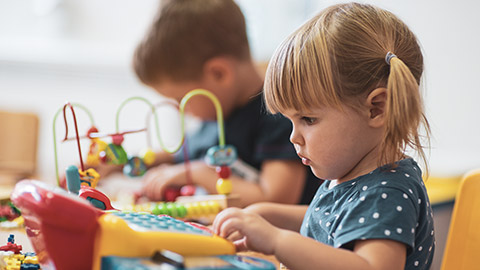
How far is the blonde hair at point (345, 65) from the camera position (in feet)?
1.92

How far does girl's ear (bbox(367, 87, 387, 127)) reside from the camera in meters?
0.59

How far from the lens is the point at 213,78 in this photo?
1254 mm

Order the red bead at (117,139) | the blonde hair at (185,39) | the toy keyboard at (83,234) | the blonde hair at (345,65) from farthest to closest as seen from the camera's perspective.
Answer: the blonde hair at (185,39), the red bead at (117,139), the blonde hair at (345,65), the toy keyboard at (83,234)

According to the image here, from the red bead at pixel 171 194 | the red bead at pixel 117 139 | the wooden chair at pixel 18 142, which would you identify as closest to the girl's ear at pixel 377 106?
the red bead at pixel 117 139

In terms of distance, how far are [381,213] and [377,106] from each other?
0.13m

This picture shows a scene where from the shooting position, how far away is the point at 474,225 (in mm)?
770

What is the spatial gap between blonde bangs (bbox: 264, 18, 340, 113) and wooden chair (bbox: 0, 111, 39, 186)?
111cm

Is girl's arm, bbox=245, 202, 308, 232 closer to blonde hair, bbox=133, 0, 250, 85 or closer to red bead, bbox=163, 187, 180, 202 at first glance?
red bead, bbox=163, 187, 180, 202

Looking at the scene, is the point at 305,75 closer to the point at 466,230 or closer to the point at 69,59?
the point at 466,230

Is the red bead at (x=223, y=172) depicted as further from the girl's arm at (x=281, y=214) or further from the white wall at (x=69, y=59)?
the white wall at (x=69, y=59)

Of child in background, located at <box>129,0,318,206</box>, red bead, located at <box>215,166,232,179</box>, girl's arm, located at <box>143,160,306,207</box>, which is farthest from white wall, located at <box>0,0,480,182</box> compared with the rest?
red bead, located at <box>215,166,232,179</box>

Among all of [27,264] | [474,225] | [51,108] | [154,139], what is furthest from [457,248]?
[51,108]

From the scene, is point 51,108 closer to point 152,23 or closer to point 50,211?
point 152,23

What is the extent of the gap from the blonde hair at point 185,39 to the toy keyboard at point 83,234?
2.45 feet
